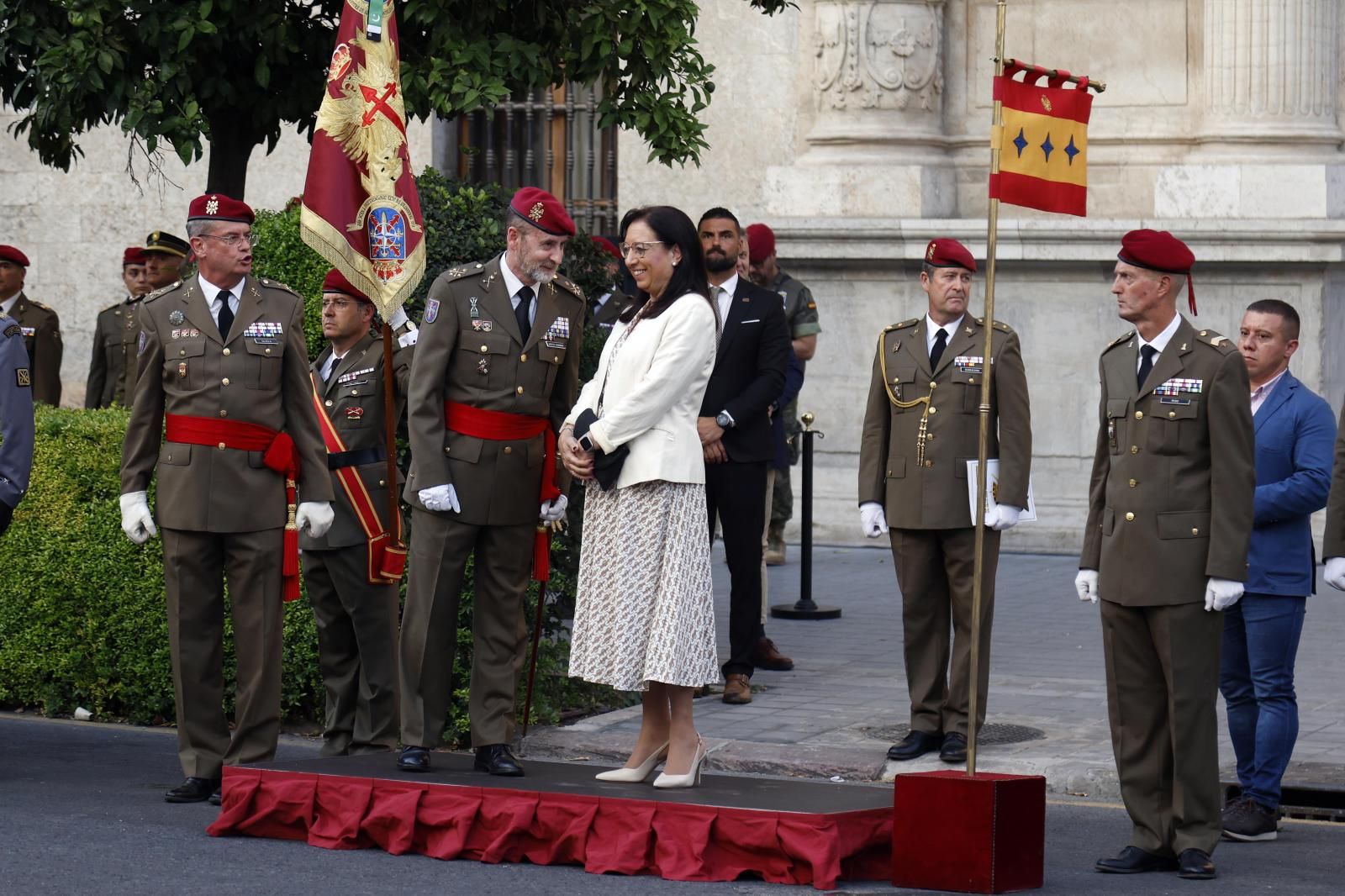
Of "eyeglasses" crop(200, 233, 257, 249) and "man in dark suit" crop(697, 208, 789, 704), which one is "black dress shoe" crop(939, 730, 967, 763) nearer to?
"man in dark suit" crop(697, 208, 789, 704)

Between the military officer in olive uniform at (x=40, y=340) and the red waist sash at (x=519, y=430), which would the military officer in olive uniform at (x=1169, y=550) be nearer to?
the red waist sash at (x=519, y=430)

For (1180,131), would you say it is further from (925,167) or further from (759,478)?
(759,478)

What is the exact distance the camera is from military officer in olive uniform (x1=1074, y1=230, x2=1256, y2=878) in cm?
680

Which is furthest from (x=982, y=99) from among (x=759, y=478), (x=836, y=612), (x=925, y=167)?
(x=759, y=478)

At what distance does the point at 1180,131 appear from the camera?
15148 millimetres

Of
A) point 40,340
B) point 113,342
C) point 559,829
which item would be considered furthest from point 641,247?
point 40,340

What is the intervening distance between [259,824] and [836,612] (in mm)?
5682

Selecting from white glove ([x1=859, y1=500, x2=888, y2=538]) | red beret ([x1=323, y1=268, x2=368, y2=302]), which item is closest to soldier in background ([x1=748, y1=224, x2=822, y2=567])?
white glove ([x1=859, y1=500, x2=888, y2=538])

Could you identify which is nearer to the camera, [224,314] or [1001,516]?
[224,314]

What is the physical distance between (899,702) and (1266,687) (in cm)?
258

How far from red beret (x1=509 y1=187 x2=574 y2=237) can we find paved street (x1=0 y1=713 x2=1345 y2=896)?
2.25 metres

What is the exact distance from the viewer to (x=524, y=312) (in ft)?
25.7

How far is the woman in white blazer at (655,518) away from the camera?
7215 mm

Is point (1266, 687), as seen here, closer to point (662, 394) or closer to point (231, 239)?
point (662, 394)
